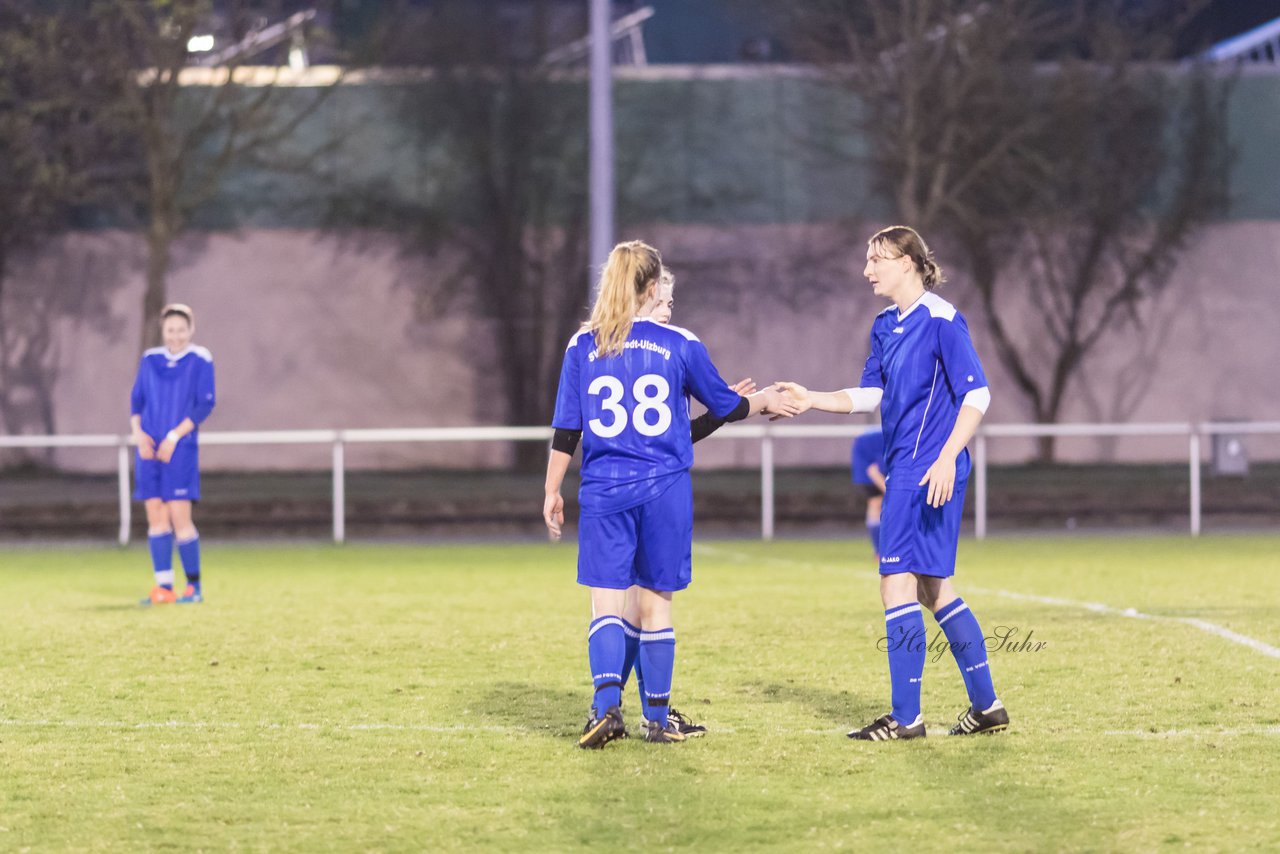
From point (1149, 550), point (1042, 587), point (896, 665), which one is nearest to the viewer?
point (896, 665)

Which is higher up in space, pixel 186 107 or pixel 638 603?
pixel 186 107

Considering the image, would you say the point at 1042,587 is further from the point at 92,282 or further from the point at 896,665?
the point at 92,282

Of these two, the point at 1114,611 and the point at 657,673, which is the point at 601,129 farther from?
the point at 657,673

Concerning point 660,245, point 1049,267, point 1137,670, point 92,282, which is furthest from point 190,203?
point 1137,670

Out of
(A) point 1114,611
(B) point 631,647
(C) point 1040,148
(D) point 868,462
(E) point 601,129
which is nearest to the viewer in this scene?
(B) point 631,647

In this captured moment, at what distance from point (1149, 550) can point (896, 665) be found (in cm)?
972

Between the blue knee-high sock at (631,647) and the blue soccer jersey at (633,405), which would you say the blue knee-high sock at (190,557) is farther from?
the blue soccer jersey at (633,405)

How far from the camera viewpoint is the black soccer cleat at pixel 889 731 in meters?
6.58

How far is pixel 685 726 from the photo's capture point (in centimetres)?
678

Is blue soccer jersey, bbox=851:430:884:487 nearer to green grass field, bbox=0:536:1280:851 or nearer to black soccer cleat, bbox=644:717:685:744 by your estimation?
green grass field, bbox=0:536:1280:851

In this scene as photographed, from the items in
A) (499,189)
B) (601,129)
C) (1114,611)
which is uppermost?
(499,189)

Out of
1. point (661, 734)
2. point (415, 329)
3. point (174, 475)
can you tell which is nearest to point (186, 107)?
point (415, 329)

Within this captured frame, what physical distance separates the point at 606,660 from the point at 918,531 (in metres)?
1.19

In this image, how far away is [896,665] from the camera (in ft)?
21.6
